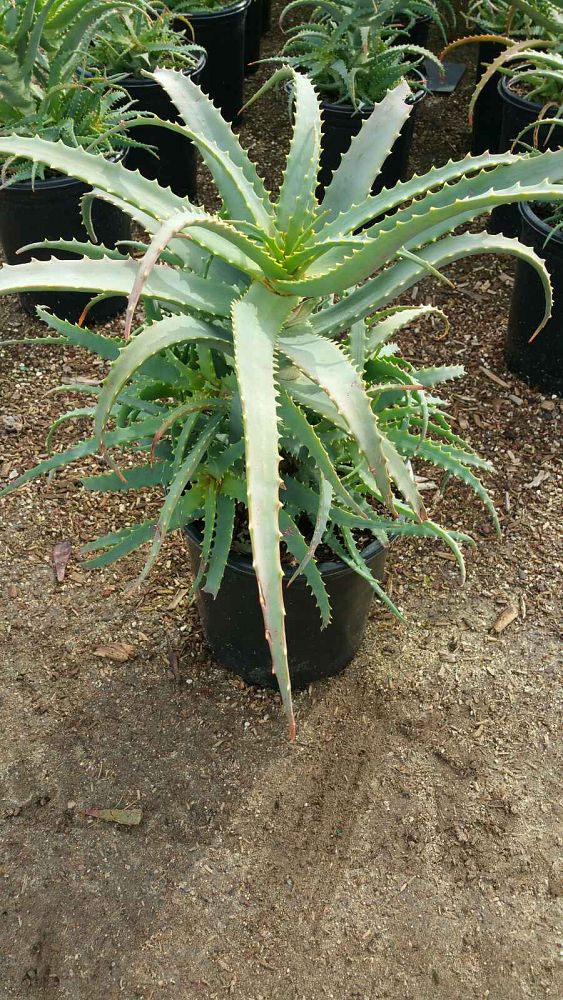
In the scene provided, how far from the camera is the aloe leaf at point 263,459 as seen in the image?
883 mm

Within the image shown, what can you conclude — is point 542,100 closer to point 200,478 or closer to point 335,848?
point 200,478

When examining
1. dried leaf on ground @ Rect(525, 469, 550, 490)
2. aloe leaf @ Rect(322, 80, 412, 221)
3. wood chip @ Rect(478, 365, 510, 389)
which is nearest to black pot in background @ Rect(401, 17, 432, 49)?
wood chip @ Rect(478, 365, 510, 389)

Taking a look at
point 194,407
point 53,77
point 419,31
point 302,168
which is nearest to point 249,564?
point 194,407

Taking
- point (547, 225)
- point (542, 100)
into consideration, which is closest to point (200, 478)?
point (547, 225)

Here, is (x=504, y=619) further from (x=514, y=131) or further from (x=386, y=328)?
(x=514, y=131)

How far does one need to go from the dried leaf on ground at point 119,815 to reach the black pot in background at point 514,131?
2.01 metres

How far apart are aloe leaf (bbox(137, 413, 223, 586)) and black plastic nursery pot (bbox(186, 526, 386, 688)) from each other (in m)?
0.24

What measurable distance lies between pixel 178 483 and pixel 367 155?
61cm

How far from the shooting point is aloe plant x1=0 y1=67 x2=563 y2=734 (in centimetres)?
101

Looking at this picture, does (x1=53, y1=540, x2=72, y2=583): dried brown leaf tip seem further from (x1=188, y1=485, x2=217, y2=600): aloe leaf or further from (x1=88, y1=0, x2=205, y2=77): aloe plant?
(x1=88, y1=0, x2=205, y2=77): aloe plant

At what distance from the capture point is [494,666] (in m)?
1.93

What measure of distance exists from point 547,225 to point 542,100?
722 mm

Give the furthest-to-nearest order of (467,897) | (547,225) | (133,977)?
(547,225) → (467,897) → (133,977)

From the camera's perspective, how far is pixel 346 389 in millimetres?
1055
